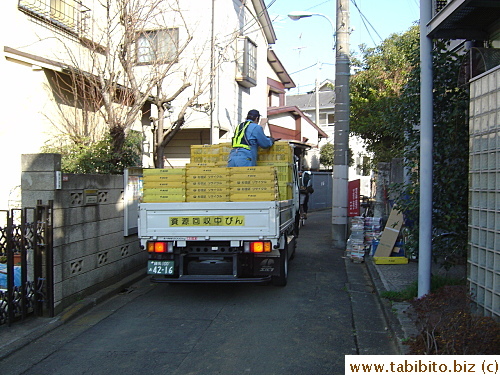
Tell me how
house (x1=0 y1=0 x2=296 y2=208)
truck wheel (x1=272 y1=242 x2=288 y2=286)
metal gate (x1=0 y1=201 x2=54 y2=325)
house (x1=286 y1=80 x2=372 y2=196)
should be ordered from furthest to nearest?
house (x1=286 y1=80 x2=372 y2=196)
house (x1=0 y1=0 x2=296 y2=208)
truck wheel (x1=272 y1=242 x2=288 y2=286)
metal gate (x1=0 y1=201 x2=54 y2=325)

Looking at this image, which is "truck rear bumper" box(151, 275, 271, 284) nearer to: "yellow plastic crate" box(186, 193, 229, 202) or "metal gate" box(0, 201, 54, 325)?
"yellow plastic crate" box(186, 193, 229, 202)

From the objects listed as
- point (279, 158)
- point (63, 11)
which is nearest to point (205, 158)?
point (279, 158)

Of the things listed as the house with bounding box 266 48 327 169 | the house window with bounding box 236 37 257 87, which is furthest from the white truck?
the house with bounding box 266 48 327 169

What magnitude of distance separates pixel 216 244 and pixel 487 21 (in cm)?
450

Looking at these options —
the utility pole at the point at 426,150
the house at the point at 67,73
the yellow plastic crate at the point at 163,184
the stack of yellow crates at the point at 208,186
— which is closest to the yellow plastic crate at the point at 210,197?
the stack of yellow crates at the point at 208,186

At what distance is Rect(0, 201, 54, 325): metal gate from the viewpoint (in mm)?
5469

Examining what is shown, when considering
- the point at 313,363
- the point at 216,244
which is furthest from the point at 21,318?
the point at 313,363

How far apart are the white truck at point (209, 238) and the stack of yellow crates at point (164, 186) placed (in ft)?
0.52

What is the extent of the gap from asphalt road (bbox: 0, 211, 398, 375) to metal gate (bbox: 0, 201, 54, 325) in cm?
51

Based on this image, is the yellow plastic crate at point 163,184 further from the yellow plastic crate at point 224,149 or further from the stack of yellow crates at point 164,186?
the yellow plastic crate at point 224,149

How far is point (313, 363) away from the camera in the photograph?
4.43 meters

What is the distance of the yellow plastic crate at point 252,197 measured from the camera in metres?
6.34

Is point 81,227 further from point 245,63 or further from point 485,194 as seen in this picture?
point 245,63

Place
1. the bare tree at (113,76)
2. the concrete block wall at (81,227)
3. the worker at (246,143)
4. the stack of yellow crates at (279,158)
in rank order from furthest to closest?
the bare tree at (113,76) → the stack of yellow crates at (279,158) → the worker at (246,143) → the concrete block wall at (81,227)
